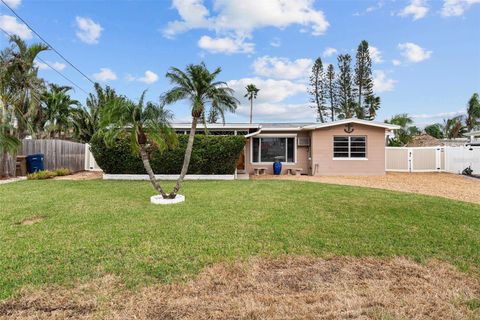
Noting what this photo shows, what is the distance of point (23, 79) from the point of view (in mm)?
14125

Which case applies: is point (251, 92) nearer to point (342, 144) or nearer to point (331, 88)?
point (331, 88)

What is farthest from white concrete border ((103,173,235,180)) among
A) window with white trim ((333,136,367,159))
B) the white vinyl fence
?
the white vinyl fence

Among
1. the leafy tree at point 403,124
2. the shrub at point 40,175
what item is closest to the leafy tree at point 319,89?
the leafy tree at point 403,124

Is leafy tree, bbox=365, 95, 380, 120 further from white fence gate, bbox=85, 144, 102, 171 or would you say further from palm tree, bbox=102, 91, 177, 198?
palm tree, bbox=102, 91, 177, 198

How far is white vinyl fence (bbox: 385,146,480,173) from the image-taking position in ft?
56.5

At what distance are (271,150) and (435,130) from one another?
36467 mm

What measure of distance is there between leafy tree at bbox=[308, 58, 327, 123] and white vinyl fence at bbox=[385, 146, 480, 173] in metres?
17.8

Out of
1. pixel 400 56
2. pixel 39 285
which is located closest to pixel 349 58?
pixel 400 56

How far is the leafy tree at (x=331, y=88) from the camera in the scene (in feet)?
115

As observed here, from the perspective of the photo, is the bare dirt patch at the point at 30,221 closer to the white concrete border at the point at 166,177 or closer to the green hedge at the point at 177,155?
the green hedge at the point at 177,155

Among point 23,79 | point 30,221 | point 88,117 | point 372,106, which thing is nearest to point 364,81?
point 372,106

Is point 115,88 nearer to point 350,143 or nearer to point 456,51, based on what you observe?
point 350,143

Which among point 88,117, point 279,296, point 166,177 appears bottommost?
point 279,296

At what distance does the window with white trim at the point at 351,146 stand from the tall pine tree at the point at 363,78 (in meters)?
17.7
